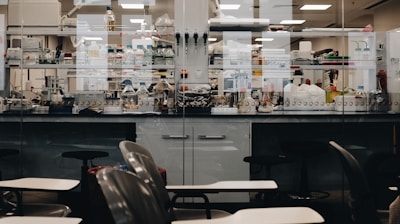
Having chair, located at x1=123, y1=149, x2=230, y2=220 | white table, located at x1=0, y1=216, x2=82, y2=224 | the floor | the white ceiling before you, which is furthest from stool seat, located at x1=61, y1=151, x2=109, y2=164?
white table, located at x1=0, y1=216, x2=82, y2=224

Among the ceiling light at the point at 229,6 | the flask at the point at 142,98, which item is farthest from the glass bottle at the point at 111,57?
the ceiling light at the point at 229,6

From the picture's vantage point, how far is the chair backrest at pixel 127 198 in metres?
1.09

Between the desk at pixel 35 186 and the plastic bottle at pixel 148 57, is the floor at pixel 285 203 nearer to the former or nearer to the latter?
the plastic bottle at pixel 148 57

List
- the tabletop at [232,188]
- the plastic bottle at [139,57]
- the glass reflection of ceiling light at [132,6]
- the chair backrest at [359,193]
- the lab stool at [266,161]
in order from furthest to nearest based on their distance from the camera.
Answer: the glass reflection of ceiling light at [132,6]
the plastic bottle at [139,57]
the lab stool at [266,161]
the tabletop at [232,188]
the chair backrest at [359,193]

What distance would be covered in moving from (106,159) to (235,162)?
1.16m

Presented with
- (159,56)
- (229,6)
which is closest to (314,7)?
(229,6)

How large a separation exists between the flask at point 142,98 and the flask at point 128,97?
0.05m

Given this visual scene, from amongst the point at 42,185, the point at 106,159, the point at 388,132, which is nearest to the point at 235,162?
the point at 106,159

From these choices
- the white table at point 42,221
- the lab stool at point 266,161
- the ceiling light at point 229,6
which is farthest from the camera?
the ceiling light at point 229,6

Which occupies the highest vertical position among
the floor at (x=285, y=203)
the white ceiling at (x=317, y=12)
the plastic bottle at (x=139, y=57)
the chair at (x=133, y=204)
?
the white ceiling at (x=317, y=12)

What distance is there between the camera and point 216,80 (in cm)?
442

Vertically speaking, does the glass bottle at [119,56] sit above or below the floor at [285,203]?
above

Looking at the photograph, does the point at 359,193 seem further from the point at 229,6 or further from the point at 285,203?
the point at 229,6

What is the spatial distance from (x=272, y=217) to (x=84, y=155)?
2817 mm
